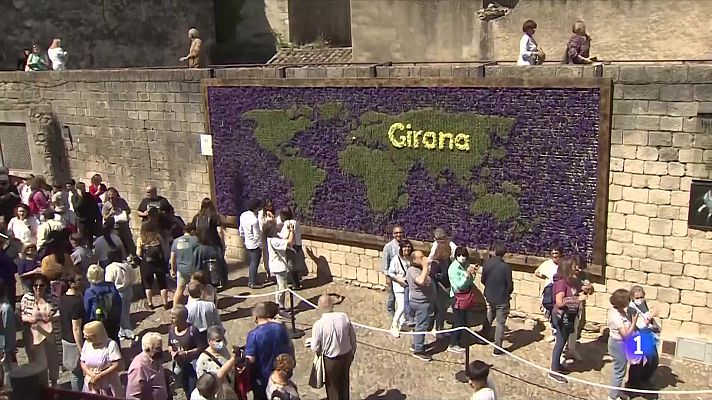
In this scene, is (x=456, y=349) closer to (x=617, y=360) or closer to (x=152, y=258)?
(x=617, y=360)

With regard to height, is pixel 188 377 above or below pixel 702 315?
above

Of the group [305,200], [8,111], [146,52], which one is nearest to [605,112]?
[305,200]

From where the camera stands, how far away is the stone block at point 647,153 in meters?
8.46

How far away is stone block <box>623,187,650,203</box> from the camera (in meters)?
8.62

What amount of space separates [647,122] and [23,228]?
8.70 meters

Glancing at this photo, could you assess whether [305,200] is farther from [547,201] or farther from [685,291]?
[685,291]

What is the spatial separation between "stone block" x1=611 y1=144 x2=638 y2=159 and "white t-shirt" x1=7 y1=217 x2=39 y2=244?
815 cm

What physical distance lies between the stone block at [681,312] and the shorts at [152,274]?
6.95m

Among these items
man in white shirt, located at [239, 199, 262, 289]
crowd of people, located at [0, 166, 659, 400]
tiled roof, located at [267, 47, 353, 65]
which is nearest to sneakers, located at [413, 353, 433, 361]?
crowd of people, located at [0, 166, 659, 400]

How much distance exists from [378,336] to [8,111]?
10663mm

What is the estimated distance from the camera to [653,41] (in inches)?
438

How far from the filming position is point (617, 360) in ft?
24.1

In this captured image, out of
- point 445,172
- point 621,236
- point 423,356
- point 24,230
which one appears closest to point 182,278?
point 24,230

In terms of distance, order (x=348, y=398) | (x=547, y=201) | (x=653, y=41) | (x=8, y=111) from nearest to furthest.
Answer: (x=348, y=398) → (x=547, y=201) → (x=653, y=41) → (x=8, y=111)
